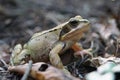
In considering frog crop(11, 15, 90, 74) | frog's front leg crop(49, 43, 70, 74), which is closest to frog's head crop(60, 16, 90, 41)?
frog crop(11, 15, 90, 74)

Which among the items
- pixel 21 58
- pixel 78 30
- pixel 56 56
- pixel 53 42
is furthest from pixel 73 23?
pixel 21 58

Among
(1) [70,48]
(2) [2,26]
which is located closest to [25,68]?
(1) [70,48]

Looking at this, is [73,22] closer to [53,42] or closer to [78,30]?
[78,30]

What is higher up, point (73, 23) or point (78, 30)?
point (73, 23)

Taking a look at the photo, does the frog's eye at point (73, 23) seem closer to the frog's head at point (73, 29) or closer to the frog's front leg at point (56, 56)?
the frog's head at point (73, 29)

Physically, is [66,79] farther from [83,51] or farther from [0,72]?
[83,51]

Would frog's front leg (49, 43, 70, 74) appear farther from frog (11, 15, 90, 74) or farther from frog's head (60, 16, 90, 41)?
frog's head (60, 16, 90, 41)

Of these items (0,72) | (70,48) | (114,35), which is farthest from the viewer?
(114,35)
